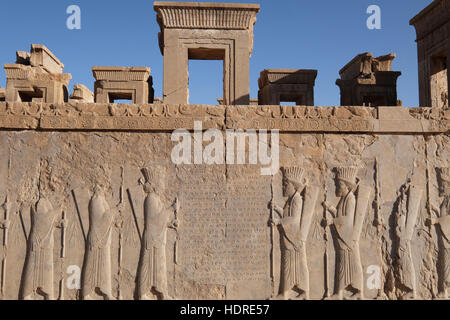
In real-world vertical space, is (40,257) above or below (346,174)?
below

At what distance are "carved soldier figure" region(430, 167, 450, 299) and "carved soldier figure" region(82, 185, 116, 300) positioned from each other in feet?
14.4

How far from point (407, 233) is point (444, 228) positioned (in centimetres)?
52

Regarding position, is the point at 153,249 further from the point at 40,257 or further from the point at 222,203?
the point at 40,257

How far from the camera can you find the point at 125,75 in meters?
10.8

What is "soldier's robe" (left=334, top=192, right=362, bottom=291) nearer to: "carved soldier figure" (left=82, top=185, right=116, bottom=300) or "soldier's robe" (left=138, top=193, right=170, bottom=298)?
"soldier's robe" (left=138, top=193, right=170, bottom=298)

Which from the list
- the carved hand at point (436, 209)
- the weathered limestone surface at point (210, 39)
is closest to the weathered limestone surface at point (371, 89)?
the weathered limestone surface at point (210, 39)

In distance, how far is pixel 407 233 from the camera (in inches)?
214

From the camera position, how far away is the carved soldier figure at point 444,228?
17.8ft

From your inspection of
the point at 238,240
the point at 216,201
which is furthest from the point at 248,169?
the point at 238,240

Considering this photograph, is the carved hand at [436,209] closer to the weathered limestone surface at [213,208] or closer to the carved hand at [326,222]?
the weathered limestone surface at [213,208]

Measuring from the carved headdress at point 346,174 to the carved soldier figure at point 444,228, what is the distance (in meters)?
1.21

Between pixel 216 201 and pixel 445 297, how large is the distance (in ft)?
11.0

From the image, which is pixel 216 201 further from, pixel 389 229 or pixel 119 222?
pixel 389 229

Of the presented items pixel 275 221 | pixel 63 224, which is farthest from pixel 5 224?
pixel 275 221
